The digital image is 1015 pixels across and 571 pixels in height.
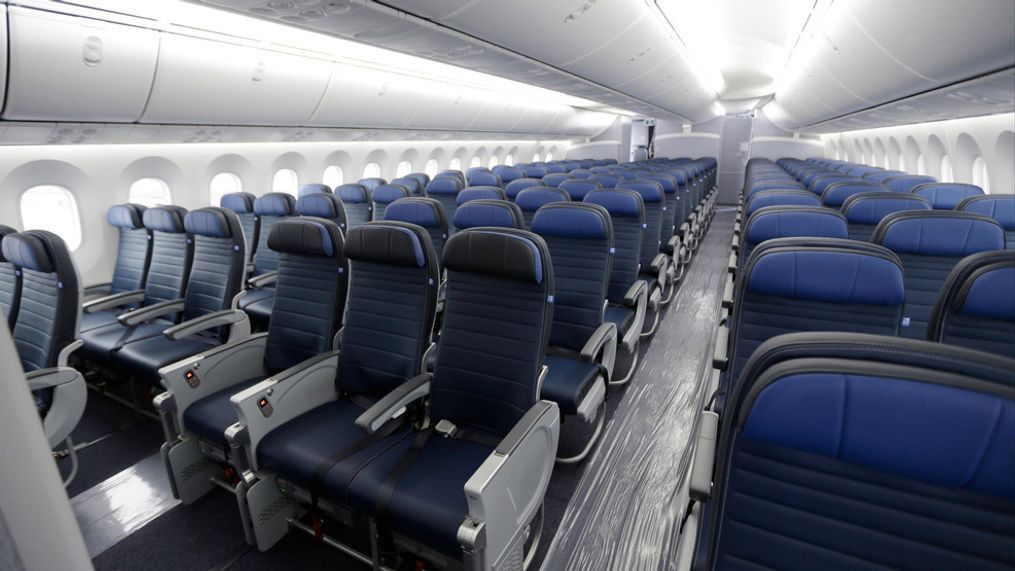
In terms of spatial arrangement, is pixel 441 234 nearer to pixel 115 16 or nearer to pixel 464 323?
pixel 464 323

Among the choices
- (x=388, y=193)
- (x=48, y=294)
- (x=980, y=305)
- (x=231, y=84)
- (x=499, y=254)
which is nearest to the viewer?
(x=980, y=305)

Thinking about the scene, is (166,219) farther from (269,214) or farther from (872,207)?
(872,207)

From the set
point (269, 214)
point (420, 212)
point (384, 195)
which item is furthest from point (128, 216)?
point (420, 212)

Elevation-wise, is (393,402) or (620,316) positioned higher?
(393,402)

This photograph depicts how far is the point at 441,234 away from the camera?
464cm

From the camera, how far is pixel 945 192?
17.9 ft

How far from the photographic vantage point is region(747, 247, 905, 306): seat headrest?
2193 mm

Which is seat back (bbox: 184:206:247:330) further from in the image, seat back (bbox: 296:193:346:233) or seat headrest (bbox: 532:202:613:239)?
seat headrest (bbox: 532:202:613:239)

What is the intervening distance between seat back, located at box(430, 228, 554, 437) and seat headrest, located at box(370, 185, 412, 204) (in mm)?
4465

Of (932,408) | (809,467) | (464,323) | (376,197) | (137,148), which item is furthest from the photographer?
(376,197)

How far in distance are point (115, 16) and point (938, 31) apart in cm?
625

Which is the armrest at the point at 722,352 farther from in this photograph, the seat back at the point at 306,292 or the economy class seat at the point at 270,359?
the seat back at the point at 306,292

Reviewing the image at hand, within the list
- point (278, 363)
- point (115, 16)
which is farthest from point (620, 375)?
point (115, 16)

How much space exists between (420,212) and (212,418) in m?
2.53
